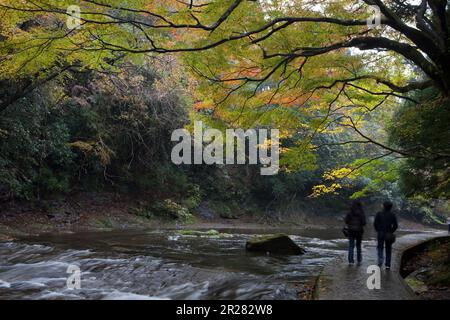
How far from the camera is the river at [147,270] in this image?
714 centimetres

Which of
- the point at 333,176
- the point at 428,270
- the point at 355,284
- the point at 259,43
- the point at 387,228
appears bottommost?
the point at 428,270

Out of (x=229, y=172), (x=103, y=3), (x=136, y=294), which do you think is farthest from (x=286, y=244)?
(x=229, y=172)

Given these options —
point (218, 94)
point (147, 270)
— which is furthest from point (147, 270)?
point (218, 94)

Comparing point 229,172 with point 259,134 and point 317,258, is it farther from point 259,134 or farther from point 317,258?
point 317,258

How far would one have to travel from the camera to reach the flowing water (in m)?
7.14

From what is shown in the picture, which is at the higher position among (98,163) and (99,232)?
(98,163)

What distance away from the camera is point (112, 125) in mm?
20375

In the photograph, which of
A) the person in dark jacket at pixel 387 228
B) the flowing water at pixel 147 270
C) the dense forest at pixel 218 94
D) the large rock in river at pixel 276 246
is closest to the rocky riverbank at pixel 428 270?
the person in dark jacket at pixel 387 228

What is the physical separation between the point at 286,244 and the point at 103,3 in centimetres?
907

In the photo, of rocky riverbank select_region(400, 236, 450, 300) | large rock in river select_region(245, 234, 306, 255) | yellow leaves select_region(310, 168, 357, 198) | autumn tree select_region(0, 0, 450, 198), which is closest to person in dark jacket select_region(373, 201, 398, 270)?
rocky riverbank select_region(400, 236, 450, 300)

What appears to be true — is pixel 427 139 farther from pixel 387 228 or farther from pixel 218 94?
pixel 218 94

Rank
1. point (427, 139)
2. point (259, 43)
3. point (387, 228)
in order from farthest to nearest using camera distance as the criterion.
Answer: point (427, 139)
point (387, 228)
point (259, 43)

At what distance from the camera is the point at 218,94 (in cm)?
820

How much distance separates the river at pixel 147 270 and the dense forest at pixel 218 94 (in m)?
2.70
